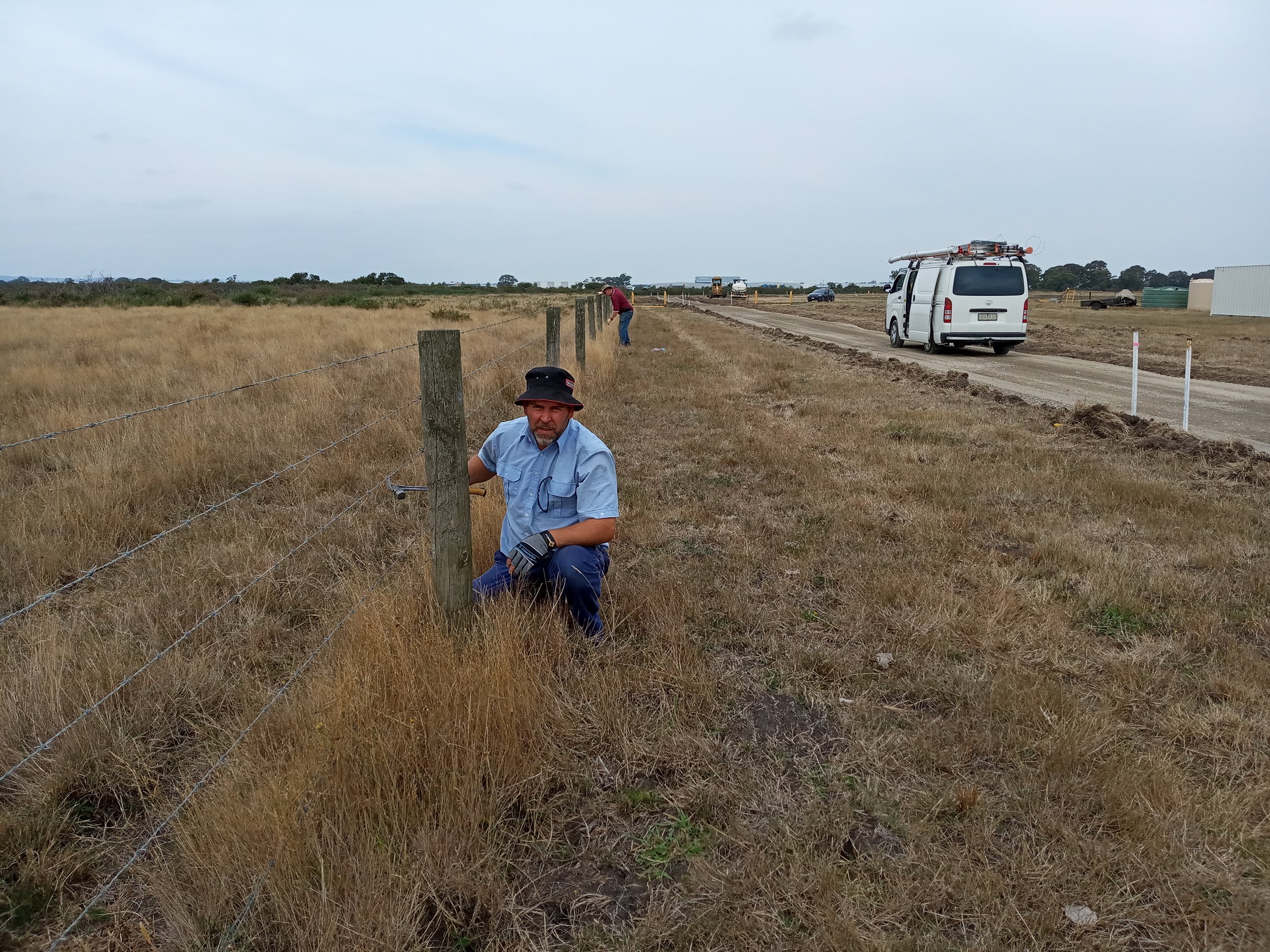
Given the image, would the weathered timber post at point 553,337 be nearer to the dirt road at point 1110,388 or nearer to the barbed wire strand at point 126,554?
the barbed wire strand at point 126,554

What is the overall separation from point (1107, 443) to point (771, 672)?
6099mm

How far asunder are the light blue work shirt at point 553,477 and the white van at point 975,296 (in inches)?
583

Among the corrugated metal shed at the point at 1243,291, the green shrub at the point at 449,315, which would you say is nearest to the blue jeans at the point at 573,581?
the green shrub at the point at 449,315

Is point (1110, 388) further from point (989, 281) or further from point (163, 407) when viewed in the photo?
point (163, 407)

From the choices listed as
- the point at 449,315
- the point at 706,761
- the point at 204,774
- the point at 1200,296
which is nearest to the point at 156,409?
the point at 204,774

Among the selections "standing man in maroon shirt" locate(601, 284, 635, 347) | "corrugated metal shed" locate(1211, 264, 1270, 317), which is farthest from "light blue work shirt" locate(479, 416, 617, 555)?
"corrugated metal shed" locate(1211, 264, 1270, 317)

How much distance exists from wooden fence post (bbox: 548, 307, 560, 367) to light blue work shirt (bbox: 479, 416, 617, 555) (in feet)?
16.5

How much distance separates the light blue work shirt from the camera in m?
3.35

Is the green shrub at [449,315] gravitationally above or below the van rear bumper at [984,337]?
above

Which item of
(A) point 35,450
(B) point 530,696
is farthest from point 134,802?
(A) point 35,450

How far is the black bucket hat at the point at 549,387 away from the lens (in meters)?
3.26

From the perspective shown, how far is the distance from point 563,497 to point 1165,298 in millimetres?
61068

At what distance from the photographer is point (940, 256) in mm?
17031

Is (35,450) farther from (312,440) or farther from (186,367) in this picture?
(186,367)
